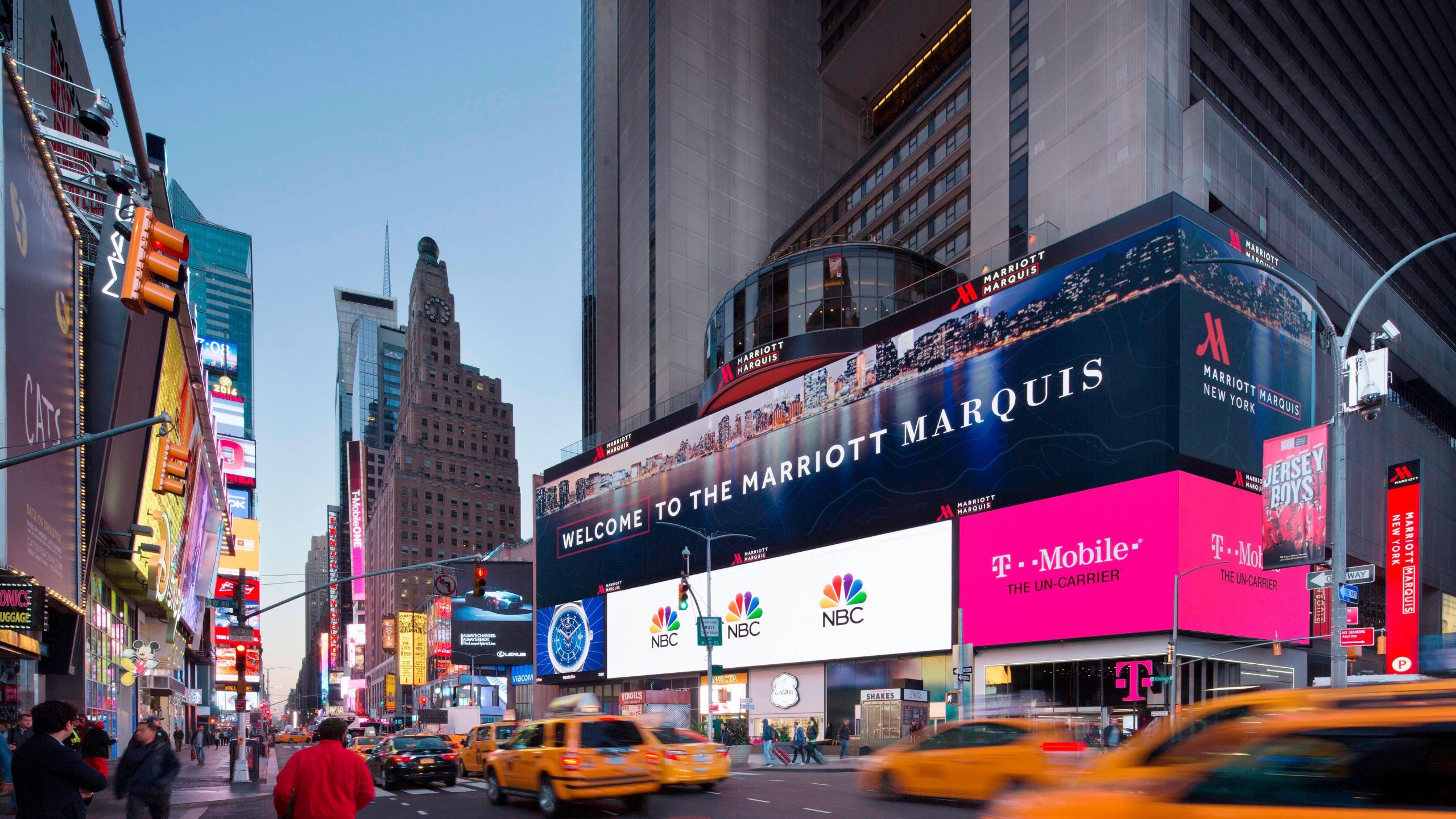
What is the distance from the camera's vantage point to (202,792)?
24.1m

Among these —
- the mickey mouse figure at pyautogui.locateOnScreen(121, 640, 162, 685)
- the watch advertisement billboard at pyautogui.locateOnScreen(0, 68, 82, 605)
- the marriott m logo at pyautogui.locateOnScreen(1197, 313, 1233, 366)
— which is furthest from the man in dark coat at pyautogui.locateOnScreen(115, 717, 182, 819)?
the marriott m logo at pyautogui.locateOnScreen(1197, 313, 1233, 366)

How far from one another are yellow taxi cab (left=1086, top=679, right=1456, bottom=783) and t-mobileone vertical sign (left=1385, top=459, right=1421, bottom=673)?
4471 cm

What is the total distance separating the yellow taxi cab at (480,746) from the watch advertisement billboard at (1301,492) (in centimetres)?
1818

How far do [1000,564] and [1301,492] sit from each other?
2624 centimetres

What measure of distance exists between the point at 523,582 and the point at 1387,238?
87.1 m

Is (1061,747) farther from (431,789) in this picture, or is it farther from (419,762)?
(419,762)

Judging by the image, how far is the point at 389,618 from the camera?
160 meters

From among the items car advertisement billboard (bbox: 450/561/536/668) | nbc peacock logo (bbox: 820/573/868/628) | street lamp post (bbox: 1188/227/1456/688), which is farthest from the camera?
car advertisement billboard (bbox: 450/561/536/668)

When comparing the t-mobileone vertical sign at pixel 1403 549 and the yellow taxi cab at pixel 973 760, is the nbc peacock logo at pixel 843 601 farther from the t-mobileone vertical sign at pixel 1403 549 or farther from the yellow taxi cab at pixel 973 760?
the yellow taxi cab at pixel 973 760

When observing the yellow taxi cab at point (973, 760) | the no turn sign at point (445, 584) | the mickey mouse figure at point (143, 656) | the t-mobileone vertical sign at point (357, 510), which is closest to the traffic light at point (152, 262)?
the yellow taxi cab at point (973, 760)

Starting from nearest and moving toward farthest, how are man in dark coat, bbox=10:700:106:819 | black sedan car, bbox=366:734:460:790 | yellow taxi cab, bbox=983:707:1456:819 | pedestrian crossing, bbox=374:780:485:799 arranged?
yellow taxi cab, bbox=983:707:1456:819, man in dark coat, bbox=10:700:106:819, pedestrian crossing, bbox=374:780:485:799, black sedan car, bbox=366:734:460:790

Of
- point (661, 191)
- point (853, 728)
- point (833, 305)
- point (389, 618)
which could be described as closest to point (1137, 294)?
point (833, 305)

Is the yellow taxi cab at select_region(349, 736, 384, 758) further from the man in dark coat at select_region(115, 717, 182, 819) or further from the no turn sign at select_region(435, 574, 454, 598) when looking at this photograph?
the man in dark coat at select_region(115, 717, 182, 819)

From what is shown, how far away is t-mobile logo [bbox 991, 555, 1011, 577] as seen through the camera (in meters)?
43.3
